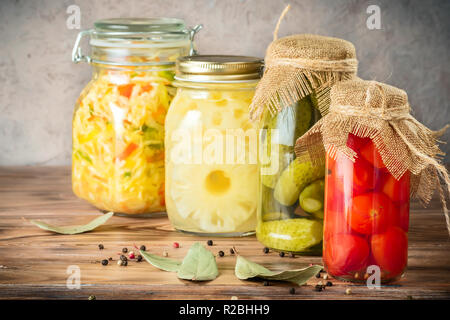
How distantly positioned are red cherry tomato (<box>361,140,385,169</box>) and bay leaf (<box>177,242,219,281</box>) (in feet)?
0.98

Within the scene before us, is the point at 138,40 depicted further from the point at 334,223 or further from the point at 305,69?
the point at 334,223

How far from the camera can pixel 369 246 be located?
0.96m

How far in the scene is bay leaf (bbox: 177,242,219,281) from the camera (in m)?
0.99

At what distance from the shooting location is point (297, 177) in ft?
3.61

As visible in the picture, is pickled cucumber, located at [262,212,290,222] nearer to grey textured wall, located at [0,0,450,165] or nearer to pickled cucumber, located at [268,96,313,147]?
pickled cucumber, located at [268,96,313,147]

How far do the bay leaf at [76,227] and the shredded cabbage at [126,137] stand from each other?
0.07 meters

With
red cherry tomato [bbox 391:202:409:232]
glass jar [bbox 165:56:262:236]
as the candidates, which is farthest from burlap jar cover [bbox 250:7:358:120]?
red cherry tomato [bbox 391:202:409:232]

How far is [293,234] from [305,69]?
0.94 ft

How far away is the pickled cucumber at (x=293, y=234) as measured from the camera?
3.60ft

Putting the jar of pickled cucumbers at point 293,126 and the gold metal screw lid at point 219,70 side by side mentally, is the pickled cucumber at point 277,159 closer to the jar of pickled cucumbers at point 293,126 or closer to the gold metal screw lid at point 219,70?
the jar of pickled cucumbers at point 293,126

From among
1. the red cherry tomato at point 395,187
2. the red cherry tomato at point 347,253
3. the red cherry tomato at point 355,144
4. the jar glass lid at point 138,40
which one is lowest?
the red cherry tomato at point 347,253

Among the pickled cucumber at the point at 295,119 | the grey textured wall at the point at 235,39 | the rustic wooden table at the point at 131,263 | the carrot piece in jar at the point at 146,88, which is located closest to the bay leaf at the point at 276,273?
the rustic wooden table at the point at 131,263
